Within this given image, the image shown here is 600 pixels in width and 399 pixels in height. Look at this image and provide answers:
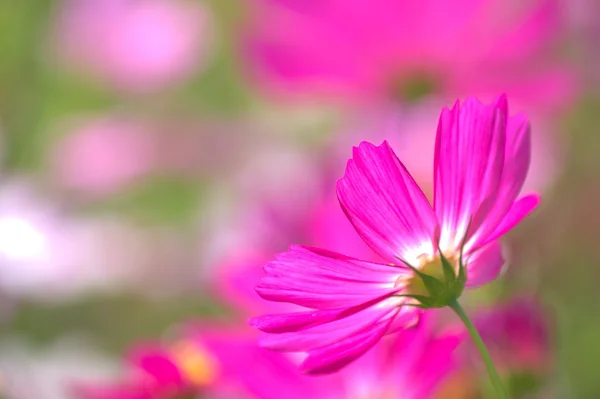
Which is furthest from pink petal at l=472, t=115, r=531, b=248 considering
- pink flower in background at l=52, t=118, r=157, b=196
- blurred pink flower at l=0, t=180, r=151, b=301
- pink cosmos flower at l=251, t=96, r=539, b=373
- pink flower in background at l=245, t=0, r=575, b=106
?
pink flower in background at l=52, t=118, r=157, b=196

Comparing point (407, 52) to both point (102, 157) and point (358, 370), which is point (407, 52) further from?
point (102, 157)

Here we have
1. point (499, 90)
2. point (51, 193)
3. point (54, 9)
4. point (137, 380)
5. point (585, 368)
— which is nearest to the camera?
point (137, 380)

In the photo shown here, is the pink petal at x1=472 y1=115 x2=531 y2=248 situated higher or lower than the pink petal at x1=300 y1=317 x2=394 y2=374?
higher

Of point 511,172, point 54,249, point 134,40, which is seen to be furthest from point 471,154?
point 134,40

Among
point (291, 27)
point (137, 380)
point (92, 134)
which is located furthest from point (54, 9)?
point (137, 380)

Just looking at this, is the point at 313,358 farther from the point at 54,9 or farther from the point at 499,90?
the point at 54,9

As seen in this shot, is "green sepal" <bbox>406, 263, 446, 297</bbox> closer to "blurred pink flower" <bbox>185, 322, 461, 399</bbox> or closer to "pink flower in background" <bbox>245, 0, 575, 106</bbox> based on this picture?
"blurred pink flower" <bbox>185, 322, 461, 399</bbox>
